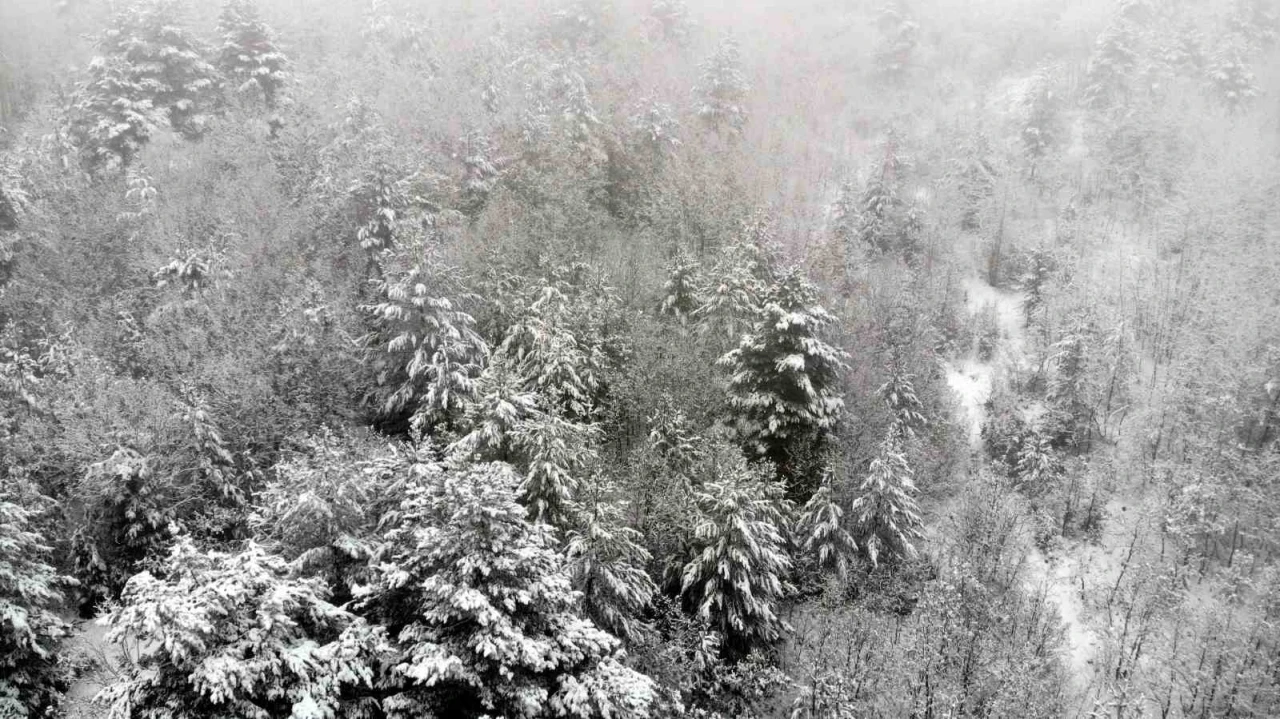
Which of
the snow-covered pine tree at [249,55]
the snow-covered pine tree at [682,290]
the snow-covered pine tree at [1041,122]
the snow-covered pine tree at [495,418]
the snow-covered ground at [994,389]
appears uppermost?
the snow-covered pine tree at [249,55]

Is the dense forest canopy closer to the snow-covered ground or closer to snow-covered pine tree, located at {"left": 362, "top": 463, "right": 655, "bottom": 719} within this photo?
snow-covered pine tree, located at {"left": 362, "top": 463, "right": 655, "bottom": 719}

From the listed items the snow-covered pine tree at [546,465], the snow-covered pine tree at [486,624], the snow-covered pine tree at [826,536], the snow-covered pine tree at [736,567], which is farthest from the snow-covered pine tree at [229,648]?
the snow-covered pine tree at [826,536]

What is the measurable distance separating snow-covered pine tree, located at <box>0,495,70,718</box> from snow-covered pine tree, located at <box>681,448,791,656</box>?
16799mm

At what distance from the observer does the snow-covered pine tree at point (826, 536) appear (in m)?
23.7

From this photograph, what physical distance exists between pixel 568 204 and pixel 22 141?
3105 cm

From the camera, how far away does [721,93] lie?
4469cm

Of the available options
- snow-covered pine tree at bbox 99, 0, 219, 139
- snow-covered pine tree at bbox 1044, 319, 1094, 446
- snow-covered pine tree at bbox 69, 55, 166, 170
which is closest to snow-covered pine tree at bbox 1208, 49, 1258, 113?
snow-covered pine tree at bbox 1044, 319, 1094, 446

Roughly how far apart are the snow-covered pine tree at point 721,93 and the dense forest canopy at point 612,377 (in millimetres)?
294

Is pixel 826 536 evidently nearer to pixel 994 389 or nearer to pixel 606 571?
pixel 606 571

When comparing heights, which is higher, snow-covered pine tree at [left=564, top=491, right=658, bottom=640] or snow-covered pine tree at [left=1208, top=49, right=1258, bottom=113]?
snow-covered pine tree at [left=1208, top=49, right=1258, bottom=113]

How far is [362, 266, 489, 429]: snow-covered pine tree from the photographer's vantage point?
22.2 metres

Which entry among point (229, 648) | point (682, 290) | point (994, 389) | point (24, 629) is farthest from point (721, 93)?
point (24, 629)

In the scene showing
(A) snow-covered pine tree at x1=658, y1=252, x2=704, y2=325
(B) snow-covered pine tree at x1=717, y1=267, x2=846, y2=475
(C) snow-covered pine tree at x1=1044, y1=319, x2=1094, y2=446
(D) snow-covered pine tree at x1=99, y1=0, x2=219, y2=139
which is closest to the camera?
(B) snow-covered pine tree at x1=717, y1=267, x2=846, y2=475

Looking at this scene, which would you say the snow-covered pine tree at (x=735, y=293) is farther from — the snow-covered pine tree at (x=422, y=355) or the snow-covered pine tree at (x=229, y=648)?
the snow-covered pine tree at (x=229, y=648)
